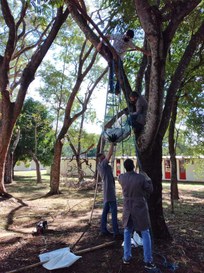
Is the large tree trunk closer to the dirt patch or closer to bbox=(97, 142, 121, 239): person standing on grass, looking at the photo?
the dirt patch

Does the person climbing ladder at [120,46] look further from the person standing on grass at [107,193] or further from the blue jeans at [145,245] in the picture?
the blue jeans at [145,245]

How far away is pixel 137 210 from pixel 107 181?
1635 millimetres

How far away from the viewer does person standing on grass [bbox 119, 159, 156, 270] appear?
13.9 feet

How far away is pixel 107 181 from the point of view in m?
5.89

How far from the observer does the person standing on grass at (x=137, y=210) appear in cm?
424

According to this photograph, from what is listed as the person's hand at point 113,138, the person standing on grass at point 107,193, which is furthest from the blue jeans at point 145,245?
the person's hand at point 113,138

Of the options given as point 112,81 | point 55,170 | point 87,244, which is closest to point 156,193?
point 87,244

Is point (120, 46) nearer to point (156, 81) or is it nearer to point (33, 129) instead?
point (156, 81)

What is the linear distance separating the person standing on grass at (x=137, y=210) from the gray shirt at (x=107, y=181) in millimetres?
1390

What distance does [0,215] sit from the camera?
29.2 feet

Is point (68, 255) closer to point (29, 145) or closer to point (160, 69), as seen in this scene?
point (160, 69)

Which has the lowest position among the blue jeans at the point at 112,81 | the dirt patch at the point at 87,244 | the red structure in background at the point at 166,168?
the dirt patch at the point at 87,244

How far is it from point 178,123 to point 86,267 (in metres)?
12.8

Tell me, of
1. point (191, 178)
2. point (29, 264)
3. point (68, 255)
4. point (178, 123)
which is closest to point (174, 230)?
point (68, 255)
